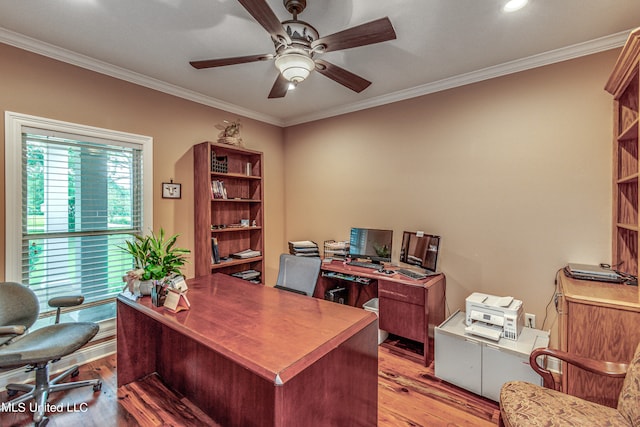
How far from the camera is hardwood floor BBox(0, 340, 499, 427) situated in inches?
75.0

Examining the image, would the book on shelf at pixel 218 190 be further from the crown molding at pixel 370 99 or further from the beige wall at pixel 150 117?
the crown molding at pixel 370 99

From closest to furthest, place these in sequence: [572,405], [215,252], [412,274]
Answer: [572,405] < [412,274] < [215,252]

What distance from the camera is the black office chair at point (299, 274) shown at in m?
2.33

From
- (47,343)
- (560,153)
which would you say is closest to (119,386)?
(47,343)

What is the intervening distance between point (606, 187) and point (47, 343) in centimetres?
417

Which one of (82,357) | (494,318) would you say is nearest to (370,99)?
(494,318)

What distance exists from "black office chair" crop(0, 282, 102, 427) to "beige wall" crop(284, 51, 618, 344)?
9.04 ft

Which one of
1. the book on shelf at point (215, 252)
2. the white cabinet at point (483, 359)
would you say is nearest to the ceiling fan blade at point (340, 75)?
the white cabinet at point (483, 359)

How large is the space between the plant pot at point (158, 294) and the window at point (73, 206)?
4.35 feet

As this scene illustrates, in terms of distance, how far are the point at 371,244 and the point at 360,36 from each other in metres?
2.21

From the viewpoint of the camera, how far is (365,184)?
11.9 feet

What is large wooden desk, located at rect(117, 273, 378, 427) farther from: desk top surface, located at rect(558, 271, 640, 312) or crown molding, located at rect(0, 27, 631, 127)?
crown molding, located at rect(0, 27, 631, 127)

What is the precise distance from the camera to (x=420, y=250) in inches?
116

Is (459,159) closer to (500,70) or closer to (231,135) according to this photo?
(500,70)
